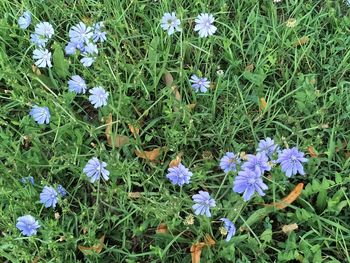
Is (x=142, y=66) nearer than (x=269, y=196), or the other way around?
(x=269, y=196)

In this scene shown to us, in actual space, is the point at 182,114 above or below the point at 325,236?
above

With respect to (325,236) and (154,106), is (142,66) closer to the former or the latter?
(154,106)

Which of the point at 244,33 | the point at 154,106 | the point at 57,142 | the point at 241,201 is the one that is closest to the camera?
the point at 241,201

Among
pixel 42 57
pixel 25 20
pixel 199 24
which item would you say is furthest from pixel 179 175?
pixel 25 20

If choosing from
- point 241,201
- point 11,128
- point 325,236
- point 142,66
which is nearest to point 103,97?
point 142,66

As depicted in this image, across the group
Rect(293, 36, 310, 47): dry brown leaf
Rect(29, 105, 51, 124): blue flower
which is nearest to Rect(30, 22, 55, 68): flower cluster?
Rect(29, 105, 51, 124): blue flower

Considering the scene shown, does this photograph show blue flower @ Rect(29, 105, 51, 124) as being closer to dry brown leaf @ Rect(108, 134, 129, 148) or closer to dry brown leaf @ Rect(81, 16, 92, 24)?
dry brown leaf @ Rect(108, 134, 129, 148)

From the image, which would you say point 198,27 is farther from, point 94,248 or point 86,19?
point 94,248
